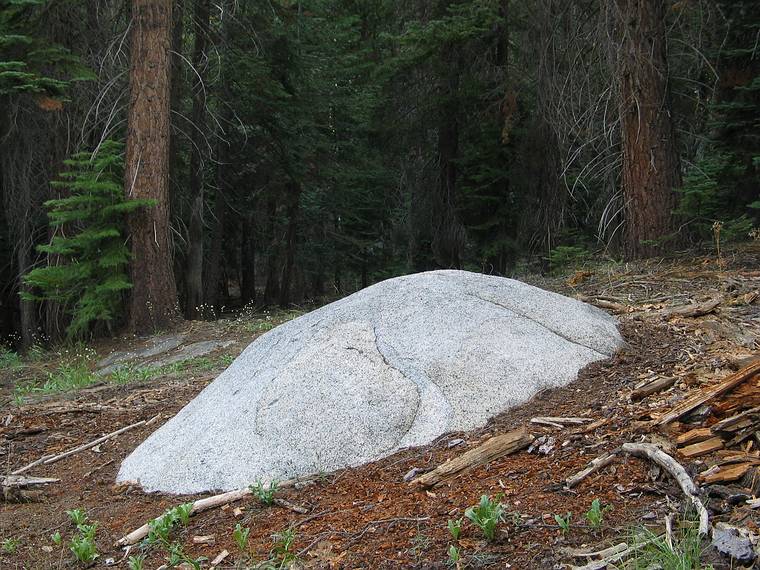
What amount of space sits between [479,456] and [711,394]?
1.15 metres

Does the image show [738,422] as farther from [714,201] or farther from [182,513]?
[714,201]

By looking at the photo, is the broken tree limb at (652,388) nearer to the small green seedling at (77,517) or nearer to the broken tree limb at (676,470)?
the broken tree limb at (676,470)

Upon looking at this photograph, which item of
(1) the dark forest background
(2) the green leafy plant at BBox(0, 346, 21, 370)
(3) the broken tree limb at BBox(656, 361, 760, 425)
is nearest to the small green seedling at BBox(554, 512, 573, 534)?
(3) the broken tree limb at BBox(656, 361, 760, 425)

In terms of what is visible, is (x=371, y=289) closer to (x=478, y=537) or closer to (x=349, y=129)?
(x=478, y=537)

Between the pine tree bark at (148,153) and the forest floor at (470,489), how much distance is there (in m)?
4.53

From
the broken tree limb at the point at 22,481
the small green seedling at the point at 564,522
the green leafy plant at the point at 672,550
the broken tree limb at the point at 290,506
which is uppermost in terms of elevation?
the green leafy plant at the point at 672,550

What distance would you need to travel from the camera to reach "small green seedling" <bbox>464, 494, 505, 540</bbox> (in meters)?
2.76

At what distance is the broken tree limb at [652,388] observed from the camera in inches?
153

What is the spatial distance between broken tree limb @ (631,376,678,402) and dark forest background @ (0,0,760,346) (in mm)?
3879

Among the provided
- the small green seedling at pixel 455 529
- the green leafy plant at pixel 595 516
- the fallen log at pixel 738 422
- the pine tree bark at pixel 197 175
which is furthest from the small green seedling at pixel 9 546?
the pine tree bark at pixel 197 175

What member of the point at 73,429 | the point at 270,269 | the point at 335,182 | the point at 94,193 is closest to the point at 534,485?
the point at 73,429

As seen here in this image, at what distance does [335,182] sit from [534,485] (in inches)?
643

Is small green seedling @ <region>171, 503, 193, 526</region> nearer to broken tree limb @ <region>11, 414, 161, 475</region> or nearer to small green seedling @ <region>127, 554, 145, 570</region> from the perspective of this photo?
small green seedling @ <region>127, 554, 145, 570</region>

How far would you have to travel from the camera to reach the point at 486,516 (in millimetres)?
2818
